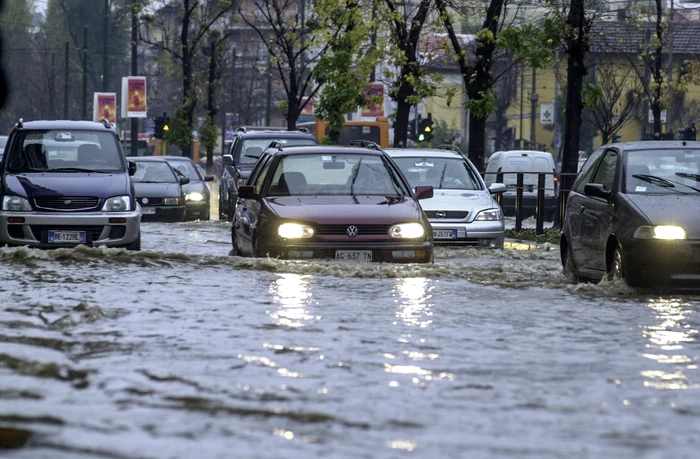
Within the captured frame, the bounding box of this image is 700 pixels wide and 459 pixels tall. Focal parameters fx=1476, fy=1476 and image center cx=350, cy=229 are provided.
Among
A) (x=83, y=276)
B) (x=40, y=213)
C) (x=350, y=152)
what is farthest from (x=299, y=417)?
(x=40, y=213)

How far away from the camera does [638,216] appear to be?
11711 mm

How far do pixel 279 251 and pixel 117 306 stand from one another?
3.13 meters

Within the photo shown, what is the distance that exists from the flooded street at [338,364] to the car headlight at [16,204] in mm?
3295

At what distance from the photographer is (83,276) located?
1272cm

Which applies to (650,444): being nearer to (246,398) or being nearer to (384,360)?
(246,398)

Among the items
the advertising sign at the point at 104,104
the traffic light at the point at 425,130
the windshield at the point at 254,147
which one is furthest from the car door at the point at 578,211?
the advertising sign at the point at 104,104

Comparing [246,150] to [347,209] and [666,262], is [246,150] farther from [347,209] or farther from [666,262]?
[666,262]

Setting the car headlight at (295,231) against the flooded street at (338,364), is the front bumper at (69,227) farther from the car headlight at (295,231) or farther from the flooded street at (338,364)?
the car headlight at (295,231)

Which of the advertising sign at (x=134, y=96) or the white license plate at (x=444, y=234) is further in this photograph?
the advertising sign at (x=134, y=96)

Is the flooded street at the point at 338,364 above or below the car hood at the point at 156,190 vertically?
below

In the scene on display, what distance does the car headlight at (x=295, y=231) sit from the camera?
43.6 feet

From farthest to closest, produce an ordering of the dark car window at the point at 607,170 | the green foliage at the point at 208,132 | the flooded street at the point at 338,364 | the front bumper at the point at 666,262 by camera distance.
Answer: the green foliage at the point at 208,132 → the dark car window at the point at 607,170 → the front bumper at the point at 666,262 → the flooded street at the point at 338,364

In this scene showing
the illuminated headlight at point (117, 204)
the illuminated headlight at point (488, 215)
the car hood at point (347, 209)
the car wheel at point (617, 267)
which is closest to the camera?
the car wheel at point (617, 267)

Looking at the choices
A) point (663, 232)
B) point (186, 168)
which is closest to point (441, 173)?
point (663, 232)
